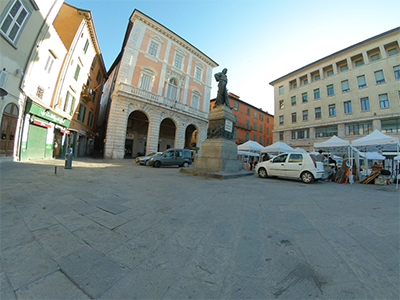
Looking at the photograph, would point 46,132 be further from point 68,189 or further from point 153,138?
point 68,189

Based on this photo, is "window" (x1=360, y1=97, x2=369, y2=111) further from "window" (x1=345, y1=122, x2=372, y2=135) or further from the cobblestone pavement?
the cobblestone pavement

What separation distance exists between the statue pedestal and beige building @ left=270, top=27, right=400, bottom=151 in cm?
2050

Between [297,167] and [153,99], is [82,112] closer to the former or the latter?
[153,99]

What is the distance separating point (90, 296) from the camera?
1.13 meters

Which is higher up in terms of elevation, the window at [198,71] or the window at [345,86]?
the window at [198,71]

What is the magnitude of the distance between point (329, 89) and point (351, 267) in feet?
98.2

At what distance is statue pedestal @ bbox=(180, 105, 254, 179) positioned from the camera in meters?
8.32

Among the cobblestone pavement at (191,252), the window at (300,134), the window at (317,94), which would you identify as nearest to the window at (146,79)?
the cobblestone pavement at (191,252)

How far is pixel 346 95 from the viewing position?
21.8 meters

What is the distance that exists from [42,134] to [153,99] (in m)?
11.0

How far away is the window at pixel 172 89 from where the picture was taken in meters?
21.9

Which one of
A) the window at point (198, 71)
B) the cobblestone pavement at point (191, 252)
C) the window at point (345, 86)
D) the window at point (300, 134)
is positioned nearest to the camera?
the cobblestone pavement at point (191, 252)

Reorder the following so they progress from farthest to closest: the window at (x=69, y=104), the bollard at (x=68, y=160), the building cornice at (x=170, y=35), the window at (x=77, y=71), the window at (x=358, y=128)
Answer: the window at (x=358, y=128) → the building cornice at (x=170, y=35) → the window at (x=77, y=71) → the window at (x=69, y=104) → the bollard at (x=68, y=160)

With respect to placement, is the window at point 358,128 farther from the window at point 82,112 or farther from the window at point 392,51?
the window at point 82,112
